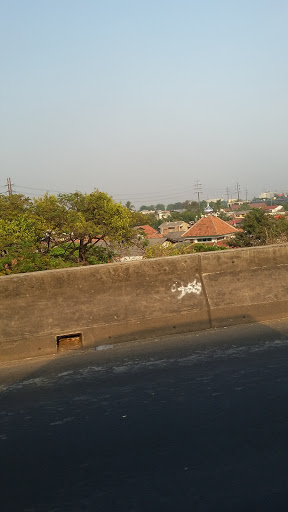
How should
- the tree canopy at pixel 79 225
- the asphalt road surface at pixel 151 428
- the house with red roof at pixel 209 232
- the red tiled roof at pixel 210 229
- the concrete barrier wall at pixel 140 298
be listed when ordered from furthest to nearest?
the red tiled roof at pixel 210 229 → the house with red roof at pixel 209 232 → the tree canopy at pixel 79 225 → the concrete barrier wall at pixel 140 298 → the asphalt road surface at pixel 151 428

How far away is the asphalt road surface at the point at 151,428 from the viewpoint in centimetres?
418

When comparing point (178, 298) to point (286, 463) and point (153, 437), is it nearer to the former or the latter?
point (153, 437)

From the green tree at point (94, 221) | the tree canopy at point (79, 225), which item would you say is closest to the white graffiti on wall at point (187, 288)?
the tree canopy at point (79, 225)

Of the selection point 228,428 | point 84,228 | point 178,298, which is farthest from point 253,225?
point 228,428

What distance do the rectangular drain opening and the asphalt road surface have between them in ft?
0.69

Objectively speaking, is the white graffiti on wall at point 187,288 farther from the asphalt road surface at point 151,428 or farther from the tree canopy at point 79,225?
the tree canopy at point 79,225

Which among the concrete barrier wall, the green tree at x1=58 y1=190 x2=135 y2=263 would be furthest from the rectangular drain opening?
the green tree at x1=58 y1=190 x2=135 y2=263

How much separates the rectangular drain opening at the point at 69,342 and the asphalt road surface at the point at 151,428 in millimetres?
211

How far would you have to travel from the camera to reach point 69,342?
8.17m

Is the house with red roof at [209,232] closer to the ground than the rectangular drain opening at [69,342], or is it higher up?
higher up

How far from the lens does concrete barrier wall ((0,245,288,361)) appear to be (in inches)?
314

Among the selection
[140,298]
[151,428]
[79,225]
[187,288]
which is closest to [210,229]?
[79,225]

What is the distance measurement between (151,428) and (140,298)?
3.29 m

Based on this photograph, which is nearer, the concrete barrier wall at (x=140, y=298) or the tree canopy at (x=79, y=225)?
the concrete barrier wall at (x=140, y=298)
